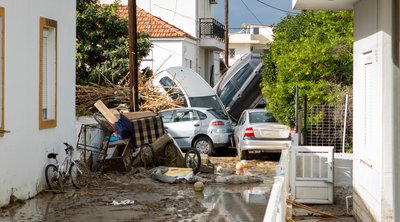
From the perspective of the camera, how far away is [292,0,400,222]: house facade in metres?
8.23

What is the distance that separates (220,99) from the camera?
88.7 ft

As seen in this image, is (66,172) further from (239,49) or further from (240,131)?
(239,49)

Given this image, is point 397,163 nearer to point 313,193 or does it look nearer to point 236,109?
point 313,193

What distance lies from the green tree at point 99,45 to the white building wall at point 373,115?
15.2 metres

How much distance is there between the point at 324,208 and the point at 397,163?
10.1 metres

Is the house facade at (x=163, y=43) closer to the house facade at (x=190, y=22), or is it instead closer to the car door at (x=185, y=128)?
the house facade at (x=190, y=22)

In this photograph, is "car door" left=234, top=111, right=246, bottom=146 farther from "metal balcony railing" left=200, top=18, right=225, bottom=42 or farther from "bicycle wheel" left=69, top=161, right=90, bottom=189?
"metal balcony railing" left=200, top=18, right=225, bottom=42

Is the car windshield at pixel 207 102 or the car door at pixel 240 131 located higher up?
the car windshield at pixel 207 102

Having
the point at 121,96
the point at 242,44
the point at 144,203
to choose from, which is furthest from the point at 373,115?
the point at 242,44

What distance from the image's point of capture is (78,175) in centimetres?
1391

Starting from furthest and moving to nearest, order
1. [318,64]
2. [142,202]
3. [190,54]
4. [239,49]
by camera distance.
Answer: [239,49], [190,54], [318,64], [142,202]

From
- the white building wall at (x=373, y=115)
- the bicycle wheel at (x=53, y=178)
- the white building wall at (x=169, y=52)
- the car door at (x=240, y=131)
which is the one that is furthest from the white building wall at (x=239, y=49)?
the white building wall at (x=373, y=115)

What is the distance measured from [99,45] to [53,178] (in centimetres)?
1370

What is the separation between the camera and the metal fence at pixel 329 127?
51.6 feet
